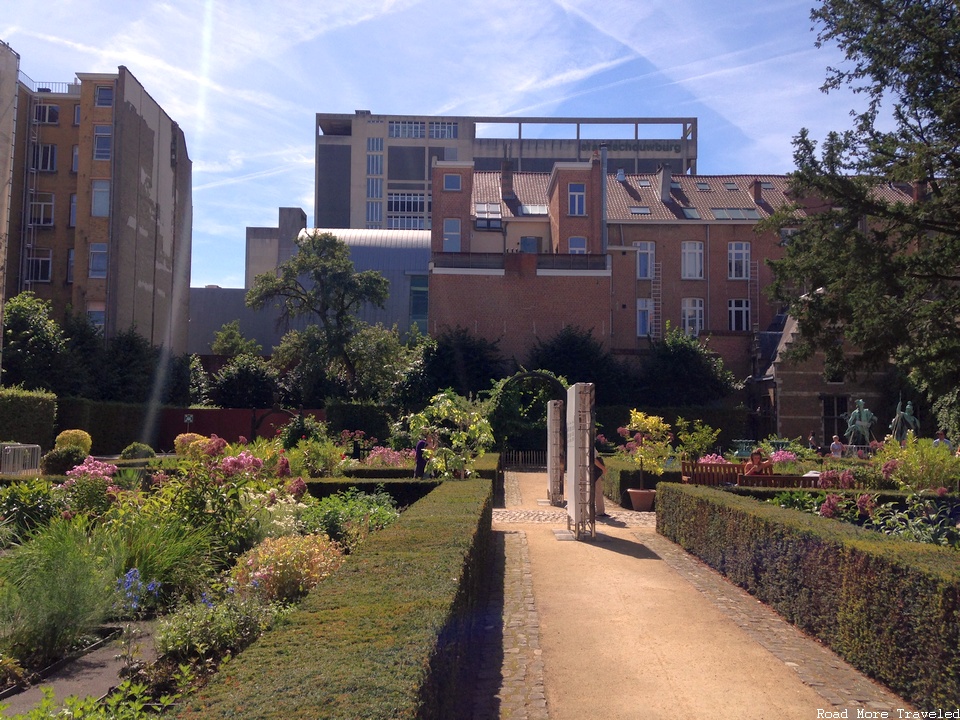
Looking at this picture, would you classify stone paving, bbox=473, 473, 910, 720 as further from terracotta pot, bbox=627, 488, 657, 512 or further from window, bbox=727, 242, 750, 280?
window, bbox=727, 242, 750, 280

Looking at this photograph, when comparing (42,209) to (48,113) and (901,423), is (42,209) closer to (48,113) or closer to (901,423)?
(48,113)

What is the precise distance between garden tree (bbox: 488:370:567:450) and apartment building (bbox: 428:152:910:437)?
25.1 ft

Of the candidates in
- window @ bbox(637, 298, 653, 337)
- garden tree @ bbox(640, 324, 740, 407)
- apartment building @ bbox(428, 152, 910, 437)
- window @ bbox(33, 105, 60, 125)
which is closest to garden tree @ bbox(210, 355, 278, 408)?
apartment building @ bbox(428, 152, 910, 437)

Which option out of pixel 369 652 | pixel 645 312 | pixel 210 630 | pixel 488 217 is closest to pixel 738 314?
pixel 645 312

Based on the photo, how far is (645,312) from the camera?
4394 centimetres

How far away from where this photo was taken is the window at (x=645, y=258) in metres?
43.8

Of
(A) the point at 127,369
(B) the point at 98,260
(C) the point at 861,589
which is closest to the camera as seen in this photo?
(C) the point at 861,589

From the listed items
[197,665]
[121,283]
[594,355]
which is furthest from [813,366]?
[197,665]

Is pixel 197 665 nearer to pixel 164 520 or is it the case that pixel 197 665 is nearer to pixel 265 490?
pixel 164 520

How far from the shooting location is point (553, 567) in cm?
1025

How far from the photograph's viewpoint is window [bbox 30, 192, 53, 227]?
40.5m

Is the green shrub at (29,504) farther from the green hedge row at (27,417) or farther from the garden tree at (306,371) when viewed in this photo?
the garden tree at (306,371)

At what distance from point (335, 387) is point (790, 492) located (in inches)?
1221

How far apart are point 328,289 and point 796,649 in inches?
1392
